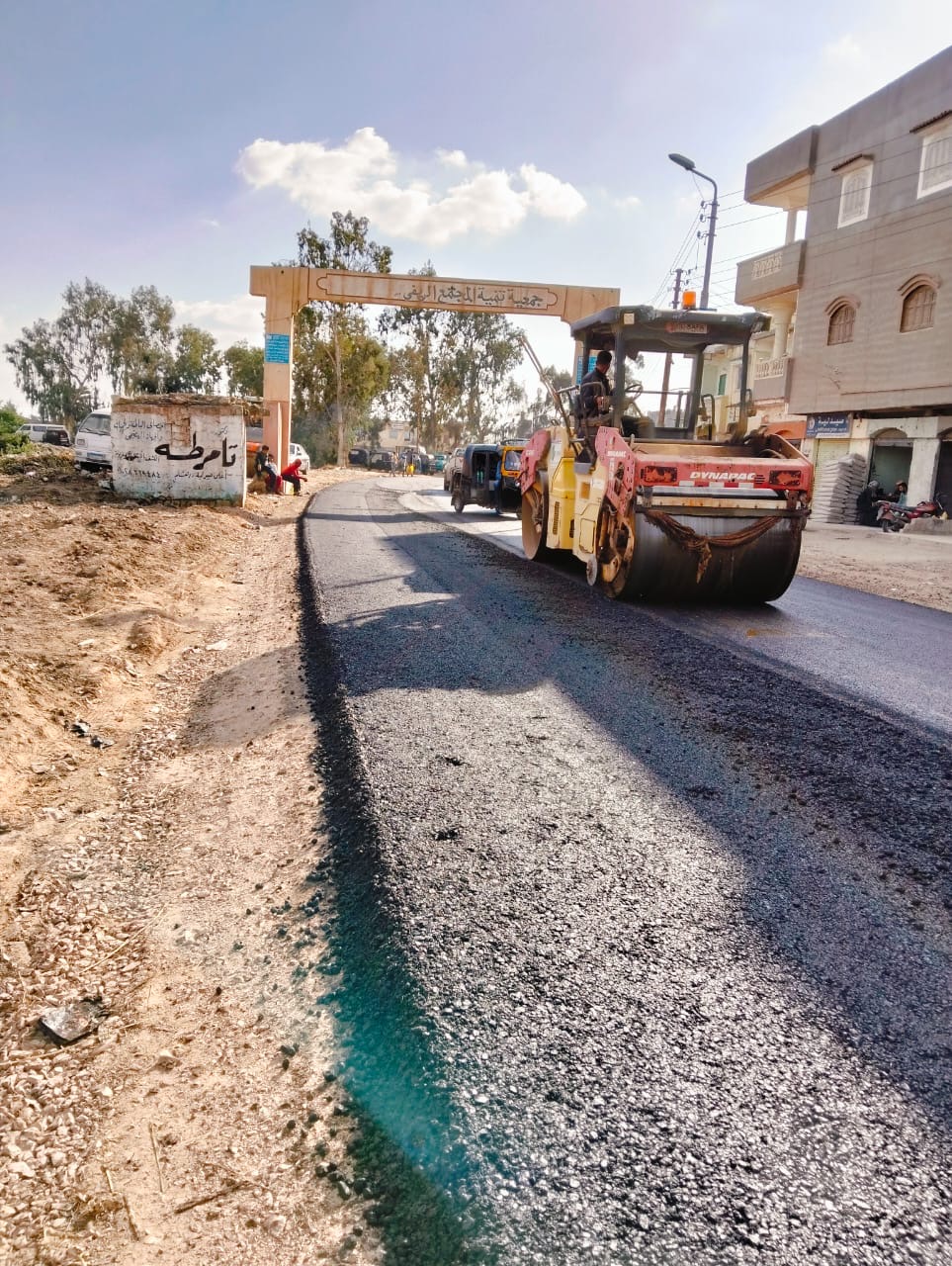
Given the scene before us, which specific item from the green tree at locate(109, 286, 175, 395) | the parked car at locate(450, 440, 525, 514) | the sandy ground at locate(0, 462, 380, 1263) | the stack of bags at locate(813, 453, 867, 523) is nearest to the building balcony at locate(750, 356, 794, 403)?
the stack of bags at locate(813, 453, 867, 523)

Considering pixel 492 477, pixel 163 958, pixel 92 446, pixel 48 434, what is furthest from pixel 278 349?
pixel 48 434

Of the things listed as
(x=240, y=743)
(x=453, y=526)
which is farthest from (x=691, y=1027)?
(x=453, y=526)

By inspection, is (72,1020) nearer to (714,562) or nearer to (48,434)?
(714,562)

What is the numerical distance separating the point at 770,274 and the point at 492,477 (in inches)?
545

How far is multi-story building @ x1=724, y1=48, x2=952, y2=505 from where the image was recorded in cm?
2112

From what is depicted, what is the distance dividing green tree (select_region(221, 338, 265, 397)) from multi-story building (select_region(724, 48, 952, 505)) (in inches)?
1905

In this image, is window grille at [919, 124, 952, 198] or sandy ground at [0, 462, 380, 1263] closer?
sandy ground at [0, 462, 380, 1263]

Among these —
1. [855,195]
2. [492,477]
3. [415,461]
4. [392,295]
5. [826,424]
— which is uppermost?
[855,195]

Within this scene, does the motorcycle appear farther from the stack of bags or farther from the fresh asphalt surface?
the fresh asphalt surface

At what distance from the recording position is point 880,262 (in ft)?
75.0

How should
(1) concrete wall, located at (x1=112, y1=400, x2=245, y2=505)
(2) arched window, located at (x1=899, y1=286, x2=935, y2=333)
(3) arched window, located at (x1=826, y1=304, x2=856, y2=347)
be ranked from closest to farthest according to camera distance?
(1) concrete wall, located at (x1=112, y1=400, x2=245, y2=505) → (2) arched window, located at (x1=899, y1=286, x2=935, y2=333) → (3) arched window, located at (x1=826, y1=304, x2=856, y2=347)

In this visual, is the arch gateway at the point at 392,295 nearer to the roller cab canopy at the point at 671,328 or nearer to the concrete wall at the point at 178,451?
the concrete wall at the point at 178,451

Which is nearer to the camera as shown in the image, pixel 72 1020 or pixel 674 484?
pixel 72 1020

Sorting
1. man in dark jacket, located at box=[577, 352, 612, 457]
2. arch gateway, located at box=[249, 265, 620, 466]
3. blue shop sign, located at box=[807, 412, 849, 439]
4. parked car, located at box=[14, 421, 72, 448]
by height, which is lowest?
parked car, located at box=[14, 421, 72, 448]
